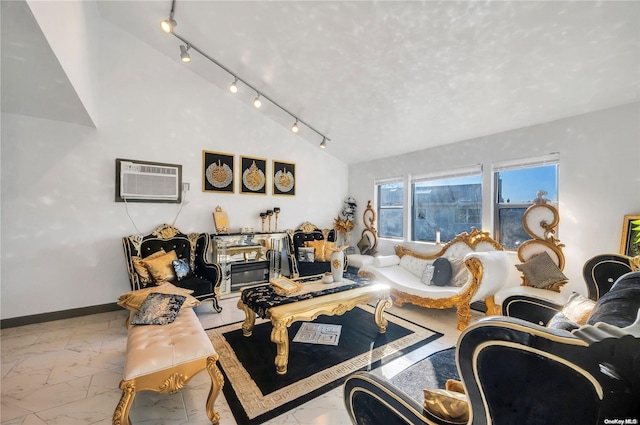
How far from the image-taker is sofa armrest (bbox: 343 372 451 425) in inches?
36.4

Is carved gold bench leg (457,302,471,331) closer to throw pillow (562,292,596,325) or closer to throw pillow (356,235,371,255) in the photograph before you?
throw pillow (562,292,596,325)

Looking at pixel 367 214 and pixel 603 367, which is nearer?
pixel 603 367

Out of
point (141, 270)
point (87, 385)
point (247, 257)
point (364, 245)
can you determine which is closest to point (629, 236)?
point (364, 245)

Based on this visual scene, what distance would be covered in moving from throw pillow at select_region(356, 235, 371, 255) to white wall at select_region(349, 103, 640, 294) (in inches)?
94.9

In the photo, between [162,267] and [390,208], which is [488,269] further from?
[162,267]

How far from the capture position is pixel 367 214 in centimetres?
530

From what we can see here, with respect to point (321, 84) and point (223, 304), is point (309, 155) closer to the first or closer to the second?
point (321, 84)

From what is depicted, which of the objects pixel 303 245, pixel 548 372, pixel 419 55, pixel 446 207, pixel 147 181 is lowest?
pixel 303 245

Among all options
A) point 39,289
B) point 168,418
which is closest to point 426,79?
point 168,418

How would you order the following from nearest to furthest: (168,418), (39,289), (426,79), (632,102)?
(168,418) → (632,102) → (426,79) → (39,289)

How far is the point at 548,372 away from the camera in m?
0.59

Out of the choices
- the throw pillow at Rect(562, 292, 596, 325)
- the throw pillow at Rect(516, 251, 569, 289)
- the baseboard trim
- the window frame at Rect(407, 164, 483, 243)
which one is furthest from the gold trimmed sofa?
the baseboard trim

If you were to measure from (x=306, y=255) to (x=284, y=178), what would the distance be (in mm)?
1534

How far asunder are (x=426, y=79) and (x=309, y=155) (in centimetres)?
280
